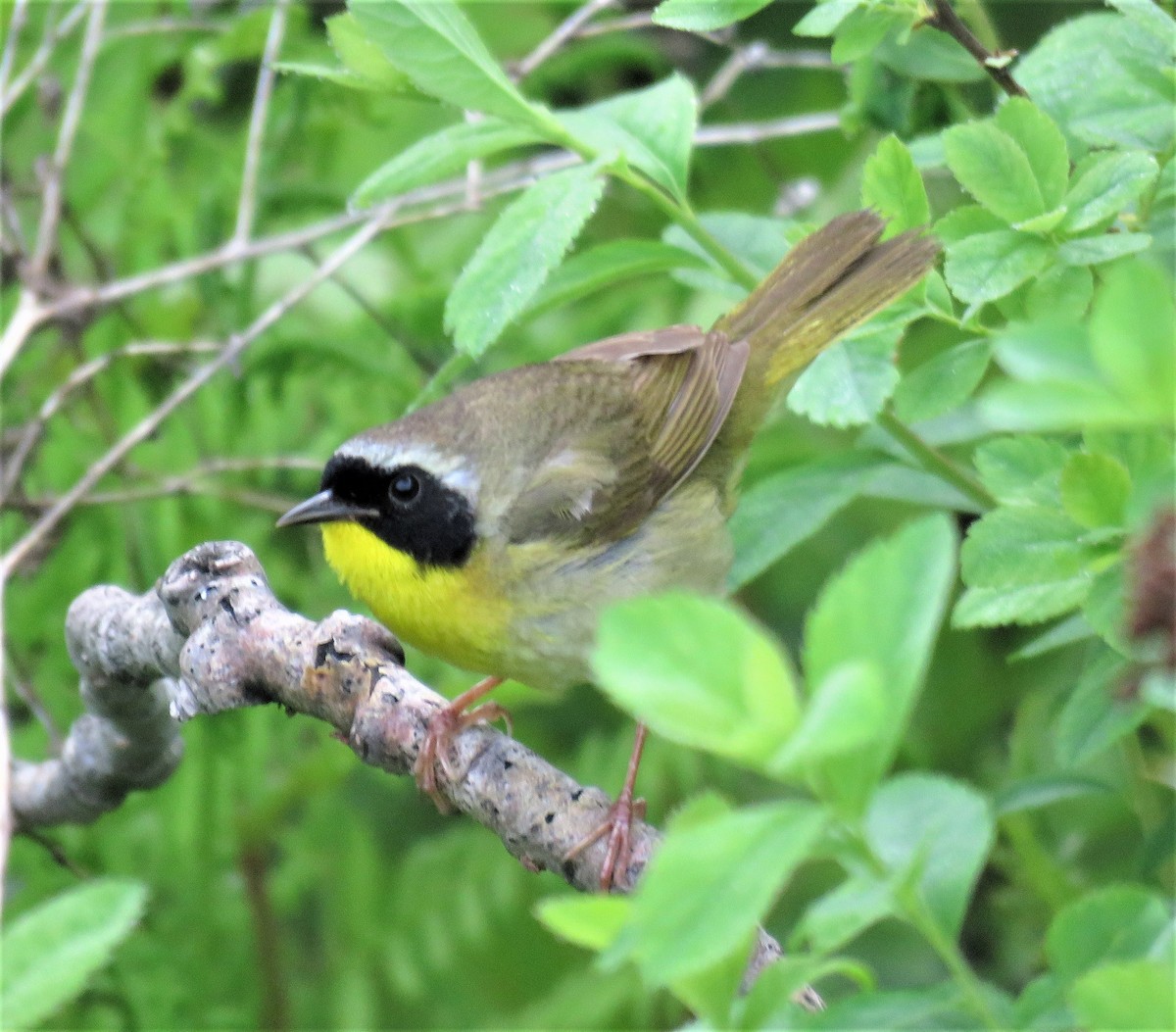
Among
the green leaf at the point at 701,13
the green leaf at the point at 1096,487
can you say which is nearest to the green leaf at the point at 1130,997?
the green leaf at the point at 1096,487

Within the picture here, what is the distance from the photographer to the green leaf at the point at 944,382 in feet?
4.64

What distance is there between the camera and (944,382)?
1.43 meters

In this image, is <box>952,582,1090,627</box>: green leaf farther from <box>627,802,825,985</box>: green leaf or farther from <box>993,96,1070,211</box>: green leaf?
<box>627,802,825,985</box>: green leaf

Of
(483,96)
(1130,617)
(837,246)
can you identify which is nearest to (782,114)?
(837,246)

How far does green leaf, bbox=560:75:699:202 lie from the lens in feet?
5.52

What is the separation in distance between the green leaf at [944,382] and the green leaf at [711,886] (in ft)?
2.57

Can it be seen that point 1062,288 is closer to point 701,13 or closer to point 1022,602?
point 1022,602

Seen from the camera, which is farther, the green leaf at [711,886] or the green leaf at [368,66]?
the green leaf at [368,66]

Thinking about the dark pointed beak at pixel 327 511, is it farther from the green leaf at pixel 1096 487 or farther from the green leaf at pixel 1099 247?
the green leaf at pixel 1096 487

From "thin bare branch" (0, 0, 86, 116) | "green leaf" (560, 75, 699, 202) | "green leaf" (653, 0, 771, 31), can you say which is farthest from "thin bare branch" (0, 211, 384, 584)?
"green leaf" (653, 0, 771, 31)

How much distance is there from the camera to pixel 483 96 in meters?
1.49

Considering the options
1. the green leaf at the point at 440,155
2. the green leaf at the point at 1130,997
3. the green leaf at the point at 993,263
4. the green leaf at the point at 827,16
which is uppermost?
the green leaf at the point at 827,16

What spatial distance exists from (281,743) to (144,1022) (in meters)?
0.70

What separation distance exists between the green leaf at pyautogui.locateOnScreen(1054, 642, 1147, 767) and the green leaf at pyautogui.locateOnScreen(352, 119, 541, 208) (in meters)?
0.77
